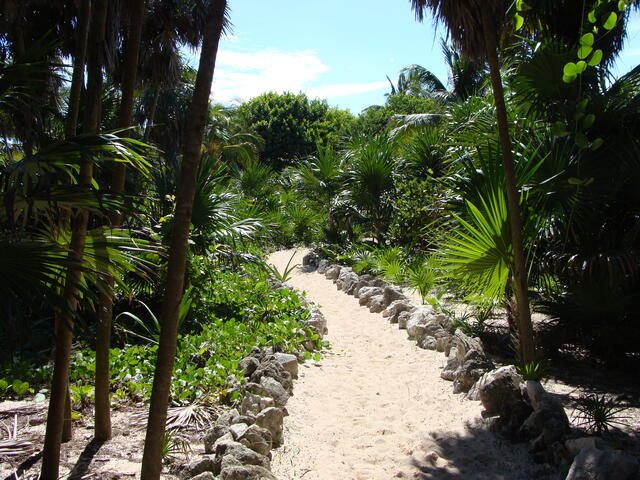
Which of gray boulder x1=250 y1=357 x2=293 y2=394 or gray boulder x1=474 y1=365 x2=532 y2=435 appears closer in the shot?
gray boulder x1=474 y1=365 x2=532 y2=435

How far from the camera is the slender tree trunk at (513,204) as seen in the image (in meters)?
4.10

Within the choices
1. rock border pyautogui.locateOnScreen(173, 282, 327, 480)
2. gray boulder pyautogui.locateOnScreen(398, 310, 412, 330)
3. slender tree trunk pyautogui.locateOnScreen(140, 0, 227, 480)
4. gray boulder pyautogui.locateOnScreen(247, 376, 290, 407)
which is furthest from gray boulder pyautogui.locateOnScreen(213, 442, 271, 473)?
gray boulder pyautogui.locateOnScreen(398, 310, 412, 330)

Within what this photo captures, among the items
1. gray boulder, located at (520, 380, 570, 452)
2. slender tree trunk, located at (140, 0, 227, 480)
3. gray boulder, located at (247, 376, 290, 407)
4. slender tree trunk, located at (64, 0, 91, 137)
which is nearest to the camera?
slender tree trunk, located at (140, 0, 227, 480)

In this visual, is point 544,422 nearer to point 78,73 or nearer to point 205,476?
point 205,476

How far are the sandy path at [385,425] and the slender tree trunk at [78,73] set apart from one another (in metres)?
2.49

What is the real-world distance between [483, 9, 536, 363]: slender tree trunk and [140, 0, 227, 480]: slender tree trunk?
2.51 metres

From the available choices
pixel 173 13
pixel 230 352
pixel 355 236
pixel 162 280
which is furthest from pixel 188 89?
pixel 230 352

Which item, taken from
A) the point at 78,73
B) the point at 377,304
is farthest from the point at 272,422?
the point at 377,304

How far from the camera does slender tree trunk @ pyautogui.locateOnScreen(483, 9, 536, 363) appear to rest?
4.10m

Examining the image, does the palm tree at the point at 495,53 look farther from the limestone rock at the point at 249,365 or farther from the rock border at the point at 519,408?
the limestone rock at the point at 249,365

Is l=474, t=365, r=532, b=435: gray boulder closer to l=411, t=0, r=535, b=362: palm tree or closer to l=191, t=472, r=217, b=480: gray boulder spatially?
l=411, t=0, r=535, b=362: palm tree

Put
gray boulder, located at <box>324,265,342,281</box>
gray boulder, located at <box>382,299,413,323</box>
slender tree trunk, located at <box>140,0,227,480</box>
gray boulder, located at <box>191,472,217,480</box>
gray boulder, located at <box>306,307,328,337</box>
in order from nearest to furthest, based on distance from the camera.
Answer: slender tree trunk, located at <box>140,0,227,480</box>, gray boulder, located at <box>191,472,217,480</box>, gray boulder, located at <box>306,307,328,337</box>, gray boulder, located at <box>382,299,413,323</box>, gray boulder, located at <box>324,265,342,281</box>

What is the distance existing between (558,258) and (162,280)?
476cm

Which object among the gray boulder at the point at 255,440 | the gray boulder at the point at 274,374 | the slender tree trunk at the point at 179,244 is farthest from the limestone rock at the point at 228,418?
the slender tree trunk at the point at 179,244
